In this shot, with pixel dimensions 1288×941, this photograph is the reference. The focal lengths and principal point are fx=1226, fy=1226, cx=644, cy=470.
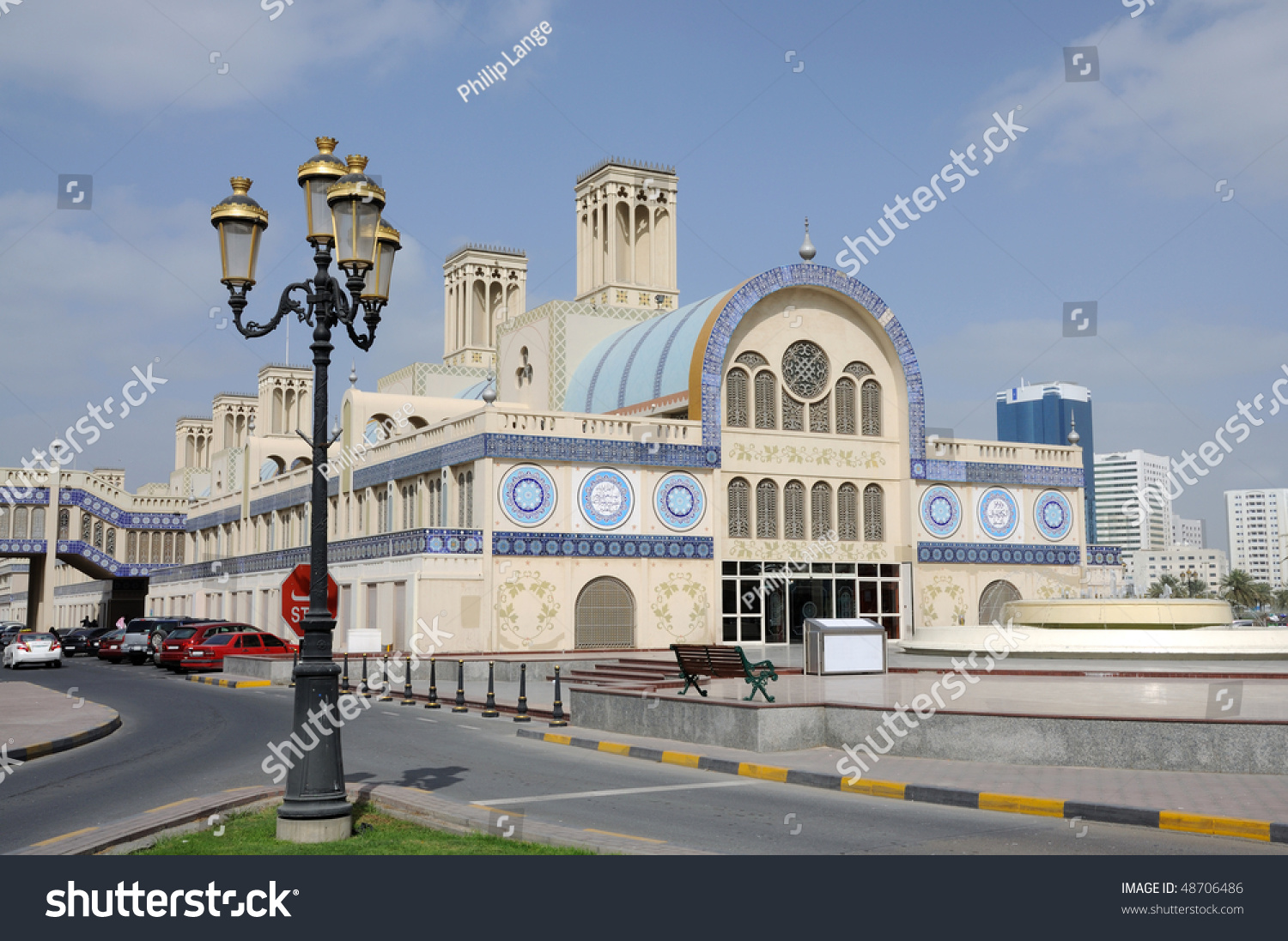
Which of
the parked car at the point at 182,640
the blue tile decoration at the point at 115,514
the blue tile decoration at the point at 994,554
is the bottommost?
the parked car at the point at 182,640

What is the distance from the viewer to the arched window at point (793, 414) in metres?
41.2

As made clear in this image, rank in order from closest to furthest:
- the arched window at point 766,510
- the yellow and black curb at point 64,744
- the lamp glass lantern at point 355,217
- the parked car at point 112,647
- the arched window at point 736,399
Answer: the lamp glass lantern at point 355,217 < the yellow and black curb at point 64,744 < the arched window at point 736,399 < the arched window at point 766,510 < the parked car at point 112,647

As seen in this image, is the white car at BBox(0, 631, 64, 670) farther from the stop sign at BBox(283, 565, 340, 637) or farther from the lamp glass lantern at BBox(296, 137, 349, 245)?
the lamp glass lantern at BBox(296, 137, 349, 245)

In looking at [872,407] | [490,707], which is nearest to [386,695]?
[490,707]

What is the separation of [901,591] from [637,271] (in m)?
17.1

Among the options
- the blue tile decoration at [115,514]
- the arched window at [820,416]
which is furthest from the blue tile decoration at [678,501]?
the blue tile decoration at [115,514]

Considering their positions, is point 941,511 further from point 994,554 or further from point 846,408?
point 846,408

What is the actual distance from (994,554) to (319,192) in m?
37.1

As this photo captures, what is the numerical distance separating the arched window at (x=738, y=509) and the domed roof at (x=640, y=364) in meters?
3.64

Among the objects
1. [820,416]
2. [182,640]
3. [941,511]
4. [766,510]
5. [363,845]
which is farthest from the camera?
[941,511]

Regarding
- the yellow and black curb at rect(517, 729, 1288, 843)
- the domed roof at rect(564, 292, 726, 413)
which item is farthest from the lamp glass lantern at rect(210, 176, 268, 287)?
the domed roof at rect(564, 292, 726, 413)

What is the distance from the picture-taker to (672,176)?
51156 millimetres

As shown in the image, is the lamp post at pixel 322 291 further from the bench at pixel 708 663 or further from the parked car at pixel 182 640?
the parked car at pixel 182 640

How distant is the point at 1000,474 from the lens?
1754 inches
